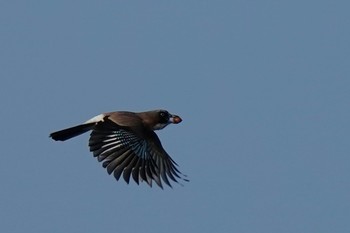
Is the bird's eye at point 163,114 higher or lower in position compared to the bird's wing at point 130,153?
higher

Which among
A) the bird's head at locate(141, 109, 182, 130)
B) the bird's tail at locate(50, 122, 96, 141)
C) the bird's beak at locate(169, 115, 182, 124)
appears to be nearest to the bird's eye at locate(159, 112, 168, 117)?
the bird's head at locate(141, 109, 182, 130)

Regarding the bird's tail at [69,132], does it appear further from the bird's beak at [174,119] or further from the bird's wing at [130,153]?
the bird's beak at [174,119]

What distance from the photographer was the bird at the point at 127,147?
1378 inches

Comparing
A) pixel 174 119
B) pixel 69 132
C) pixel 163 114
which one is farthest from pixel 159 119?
pixel 69 132

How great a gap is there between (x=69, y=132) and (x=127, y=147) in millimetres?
1097

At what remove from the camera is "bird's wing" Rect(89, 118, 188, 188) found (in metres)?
35.0

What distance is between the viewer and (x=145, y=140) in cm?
3566

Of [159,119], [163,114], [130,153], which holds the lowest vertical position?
[130,153]

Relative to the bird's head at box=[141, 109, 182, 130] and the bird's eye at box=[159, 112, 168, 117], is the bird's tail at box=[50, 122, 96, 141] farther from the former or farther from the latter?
the bird's eye at box=[159, 112, 168, 117]

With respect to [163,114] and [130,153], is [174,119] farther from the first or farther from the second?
[130,153]

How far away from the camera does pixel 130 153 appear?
35281 mm

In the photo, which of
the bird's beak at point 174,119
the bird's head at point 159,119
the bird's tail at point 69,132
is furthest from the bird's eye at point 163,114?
the bird's tail at point 69,132

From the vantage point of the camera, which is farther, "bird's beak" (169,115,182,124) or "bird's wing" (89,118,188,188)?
"bird's beak" (169,115,182,124)

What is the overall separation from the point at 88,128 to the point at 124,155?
3.08ft
